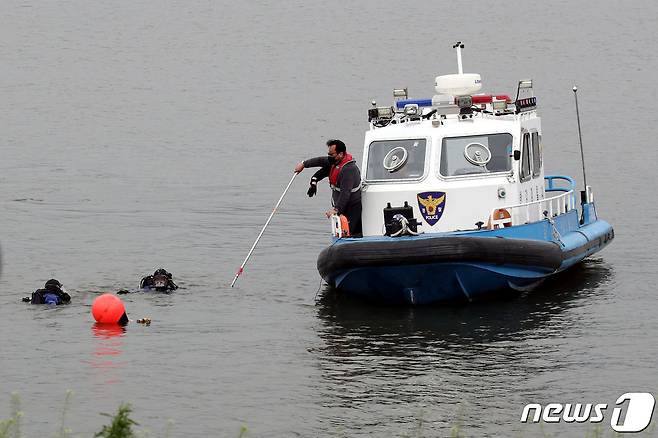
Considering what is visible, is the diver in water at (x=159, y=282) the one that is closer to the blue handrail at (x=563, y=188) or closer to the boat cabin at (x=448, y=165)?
the boat cabin at (x=448, y=165)

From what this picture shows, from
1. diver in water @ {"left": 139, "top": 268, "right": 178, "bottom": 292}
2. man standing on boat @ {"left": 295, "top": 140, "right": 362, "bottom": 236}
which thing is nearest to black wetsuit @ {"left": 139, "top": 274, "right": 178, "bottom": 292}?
diver in water @ {"left": 139, "top": 268, "right": 178, "bottom": 292}

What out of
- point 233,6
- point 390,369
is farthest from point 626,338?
point 233,6

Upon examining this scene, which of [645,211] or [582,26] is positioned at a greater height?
[582,26]

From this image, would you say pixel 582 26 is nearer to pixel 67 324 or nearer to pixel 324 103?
pixel 324 103

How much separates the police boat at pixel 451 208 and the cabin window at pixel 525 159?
0.02 metres

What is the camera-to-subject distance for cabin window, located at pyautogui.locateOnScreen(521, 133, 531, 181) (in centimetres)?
1815

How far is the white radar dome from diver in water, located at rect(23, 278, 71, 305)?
236 inches

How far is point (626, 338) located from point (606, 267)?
513cm

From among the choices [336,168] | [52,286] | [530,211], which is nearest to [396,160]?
[336,168]

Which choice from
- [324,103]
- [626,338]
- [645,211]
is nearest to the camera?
[626,338]

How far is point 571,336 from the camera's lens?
1590 cm

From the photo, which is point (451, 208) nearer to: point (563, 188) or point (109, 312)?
point (109, 312)

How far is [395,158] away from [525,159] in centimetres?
186

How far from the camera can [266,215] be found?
25.4 meters
